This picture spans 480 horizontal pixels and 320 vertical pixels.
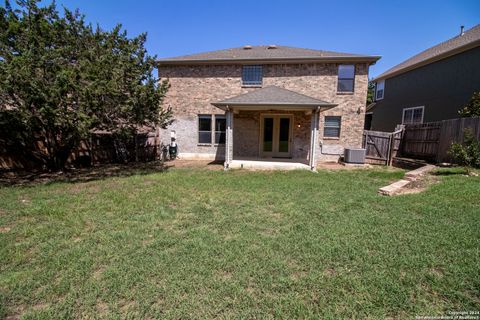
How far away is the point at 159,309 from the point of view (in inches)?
85.4

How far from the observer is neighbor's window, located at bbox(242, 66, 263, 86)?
12867 millimetres

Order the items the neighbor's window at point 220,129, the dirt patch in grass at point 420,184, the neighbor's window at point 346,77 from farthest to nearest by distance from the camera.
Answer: the neighbor's window at point 220,129
the neighbor's window at point 346,77
the dirt patch in grass at point 420,184

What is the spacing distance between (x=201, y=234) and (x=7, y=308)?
7.47 ft

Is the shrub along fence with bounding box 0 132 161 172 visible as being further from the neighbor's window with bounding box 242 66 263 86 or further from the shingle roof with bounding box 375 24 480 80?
the shingle roof with bounding box 375 24 480 80

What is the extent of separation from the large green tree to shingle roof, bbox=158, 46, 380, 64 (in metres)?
4.44

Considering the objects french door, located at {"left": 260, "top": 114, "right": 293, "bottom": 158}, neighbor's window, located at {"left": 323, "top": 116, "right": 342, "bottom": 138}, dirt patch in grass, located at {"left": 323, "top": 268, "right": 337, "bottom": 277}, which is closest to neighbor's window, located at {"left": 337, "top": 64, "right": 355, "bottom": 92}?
neighbor's window, located at {"left": 323, "top": 116, "right": 342, "bottom": 138}

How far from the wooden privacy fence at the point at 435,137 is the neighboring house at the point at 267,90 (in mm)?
2612

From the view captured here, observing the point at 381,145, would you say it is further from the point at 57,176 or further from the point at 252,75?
the point at 57,176

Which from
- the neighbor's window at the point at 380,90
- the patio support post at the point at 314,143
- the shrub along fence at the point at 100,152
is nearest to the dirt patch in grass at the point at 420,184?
the patio support post at the point at 314,143

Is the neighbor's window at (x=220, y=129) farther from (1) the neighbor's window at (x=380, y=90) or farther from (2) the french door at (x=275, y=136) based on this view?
(1) the neighbor's window at (x=380, y=90)

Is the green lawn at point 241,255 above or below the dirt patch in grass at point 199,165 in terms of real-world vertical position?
below

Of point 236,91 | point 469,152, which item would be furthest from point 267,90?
point 469,152

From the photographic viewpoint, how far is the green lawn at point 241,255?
223 cm

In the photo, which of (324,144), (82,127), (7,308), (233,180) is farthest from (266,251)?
(324,144)
